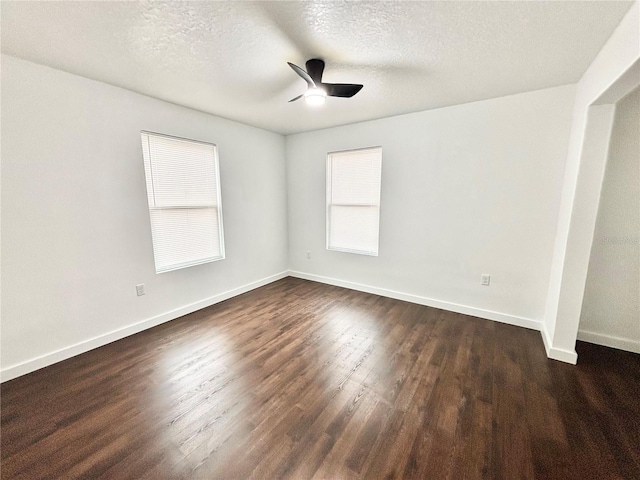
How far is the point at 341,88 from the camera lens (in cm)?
206

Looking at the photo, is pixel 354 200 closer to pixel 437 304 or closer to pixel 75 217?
pixel 437 304

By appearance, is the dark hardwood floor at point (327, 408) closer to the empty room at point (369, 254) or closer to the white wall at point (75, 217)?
the empty room at point (369, 254)

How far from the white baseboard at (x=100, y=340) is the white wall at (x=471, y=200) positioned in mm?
2253

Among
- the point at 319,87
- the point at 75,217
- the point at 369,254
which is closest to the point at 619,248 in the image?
the point at 369,254

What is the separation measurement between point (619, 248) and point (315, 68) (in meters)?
3.18

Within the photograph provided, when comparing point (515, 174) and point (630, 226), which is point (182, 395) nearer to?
point (515, 174)

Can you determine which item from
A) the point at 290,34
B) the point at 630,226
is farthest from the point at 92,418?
the point at 630,226

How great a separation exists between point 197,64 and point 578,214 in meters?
3.37

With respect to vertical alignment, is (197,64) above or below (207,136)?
above

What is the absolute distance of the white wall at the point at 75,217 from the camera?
79.1 inches

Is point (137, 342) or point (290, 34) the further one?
point (137, 342)

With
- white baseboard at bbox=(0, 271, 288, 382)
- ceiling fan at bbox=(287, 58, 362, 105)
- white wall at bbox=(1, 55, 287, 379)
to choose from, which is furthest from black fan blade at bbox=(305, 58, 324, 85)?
white baseboard at bbox=(0, 271, 288, 382)

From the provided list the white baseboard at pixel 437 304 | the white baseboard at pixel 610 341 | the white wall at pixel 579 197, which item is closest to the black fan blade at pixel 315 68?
the white wall at pixel 579 197

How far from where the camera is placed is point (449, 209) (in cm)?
312
